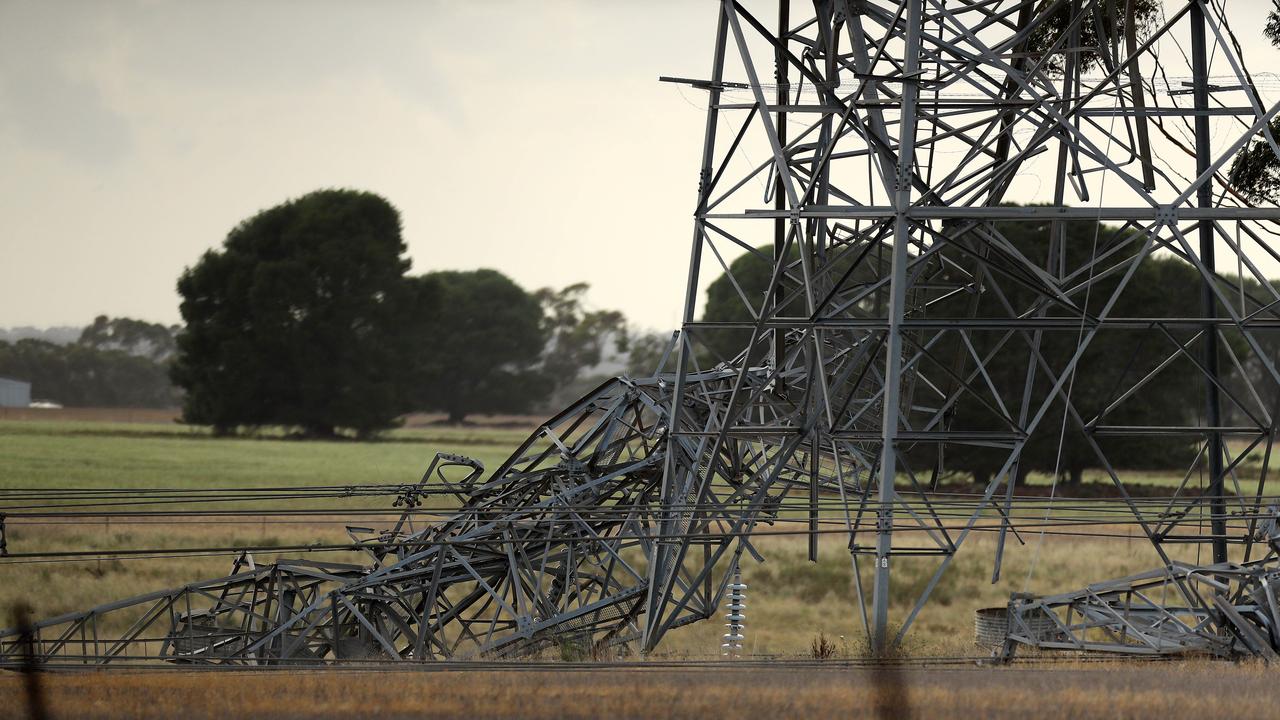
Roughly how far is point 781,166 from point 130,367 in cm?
12502

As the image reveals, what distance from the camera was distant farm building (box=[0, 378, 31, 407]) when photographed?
428 ft

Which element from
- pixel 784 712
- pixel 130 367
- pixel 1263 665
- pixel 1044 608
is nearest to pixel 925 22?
pixel 1044 608

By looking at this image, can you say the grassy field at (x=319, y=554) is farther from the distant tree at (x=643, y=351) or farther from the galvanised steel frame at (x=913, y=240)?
the distant tree at (x=643, y=351)

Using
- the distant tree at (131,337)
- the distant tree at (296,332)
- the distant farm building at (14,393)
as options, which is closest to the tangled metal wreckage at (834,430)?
the distant tree at (296,332)

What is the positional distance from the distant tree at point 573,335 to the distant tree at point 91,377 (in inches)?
1256

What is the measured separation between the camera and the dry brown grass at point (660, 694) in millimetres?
17141

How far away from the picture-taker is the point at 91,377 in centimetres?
14038

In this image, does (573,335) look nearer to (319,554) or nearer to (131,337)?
(131,337)

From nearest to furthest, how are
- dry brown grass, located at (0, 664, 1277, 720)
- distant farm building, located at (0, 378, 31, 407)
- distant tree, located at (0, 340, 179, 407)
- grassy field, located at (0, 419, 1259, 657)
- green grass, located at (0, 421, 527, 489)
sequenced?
dry brown grass, located at (0, 664, 1277, 720) < grassy field, located at (0, 419, 1259, 657) < green grass, located at (0, 421, 527, 489) < distant farm building, located at (0, 378, 31, 407) < distant tree, located at (0, 340, 179, 407)

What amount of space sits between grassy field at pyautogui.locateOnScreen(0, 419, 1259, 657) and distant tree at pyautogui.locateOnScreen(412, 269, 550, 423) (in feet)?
59.8

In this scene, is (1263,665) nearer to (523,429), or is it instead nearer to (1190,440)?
(1190,440)

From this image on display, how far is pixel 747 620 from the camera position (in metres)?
40.2

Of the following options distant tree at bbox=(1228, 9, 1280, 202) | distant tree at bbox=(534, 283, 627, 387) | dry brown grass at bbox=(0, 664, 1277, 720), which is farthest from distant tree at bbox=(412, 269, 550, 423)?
dry brown grass at bbox=(0, 664, 1277, 720)

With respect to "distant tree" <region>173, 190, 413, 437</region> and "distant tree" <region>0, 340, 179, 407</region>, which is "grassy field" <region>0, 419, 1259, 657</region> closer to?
"distant tree" <region>173, 190, 413, 437</region>
